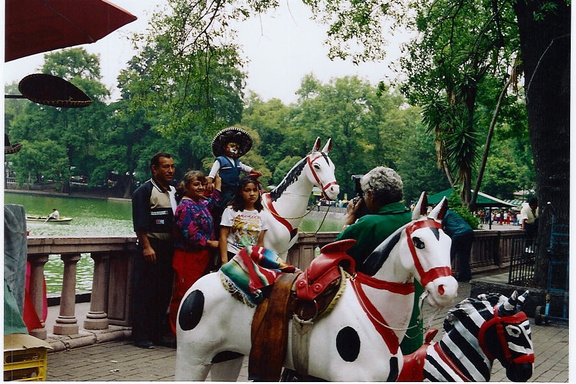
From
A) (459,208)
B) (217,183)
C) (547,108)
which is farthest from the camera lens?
(459,208)

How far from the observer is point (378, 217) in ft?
14.1

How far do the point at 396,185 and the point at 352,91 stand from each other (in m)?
8.10

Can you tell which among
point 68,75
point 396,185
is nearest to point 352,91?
point 68,75

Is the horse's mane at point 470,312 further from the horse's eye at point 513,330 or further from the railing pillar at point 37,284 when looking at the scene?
the railing pillar at point 37,284

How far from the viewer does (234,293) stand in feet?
13.2

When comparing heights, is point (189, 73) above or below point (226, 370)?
above

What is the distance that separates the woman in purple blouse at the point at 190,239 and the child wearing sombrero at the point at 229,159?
20.8 inches

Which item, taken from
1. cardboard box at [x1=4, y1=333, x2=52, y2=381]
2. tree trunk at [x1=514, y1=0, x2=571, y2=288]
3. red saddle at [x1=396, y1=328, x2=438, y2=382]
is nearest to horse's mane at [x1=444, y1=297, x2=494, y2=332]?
red saddle at [x1=396, y1=328, x2=438, y2=382]

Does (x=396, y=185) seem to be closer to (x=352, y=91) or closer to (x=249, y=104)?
(x=249, y=104)

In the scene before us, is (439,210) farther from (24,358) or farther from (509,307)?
(24,358)

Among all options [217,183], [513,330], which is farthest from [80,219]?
[513,330]

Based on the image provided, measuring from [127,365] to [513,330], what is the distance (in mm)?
3486

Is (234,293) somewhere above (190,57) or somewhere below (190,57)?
below

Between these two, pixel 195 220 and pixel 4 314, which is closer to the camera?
pixel 4 314
